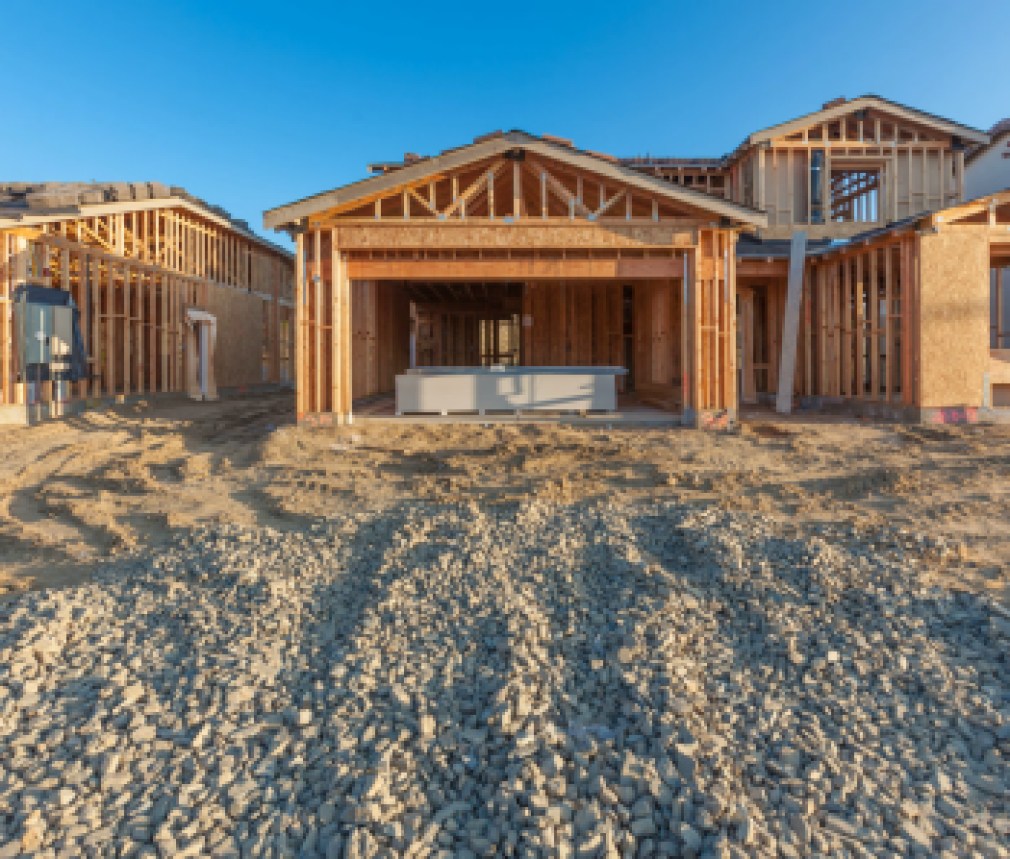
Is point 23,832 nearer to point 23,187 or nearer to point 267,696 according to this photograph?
point 267,696

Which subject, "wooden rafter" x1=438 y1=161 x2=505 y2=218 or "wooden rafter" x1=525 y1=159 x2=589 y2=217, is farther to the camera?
"wooden rafter" x1=525 y1=159 x2=589 y2=217

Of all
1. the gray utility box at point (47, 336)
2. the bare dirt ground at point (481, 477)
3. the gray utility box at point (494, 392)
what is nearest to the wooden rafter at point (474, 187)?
the gray utility box at point (494, 392)

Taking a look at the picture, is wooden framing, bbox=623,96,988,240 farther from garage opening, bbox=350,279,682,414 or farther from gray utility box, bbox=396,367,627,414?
gray utility box, bbox=396,367,627,414

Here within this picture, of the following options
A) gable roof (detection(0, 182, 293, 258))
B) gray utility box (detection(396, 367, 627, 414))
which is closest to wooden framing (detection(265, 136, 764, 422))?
gray utility box (detection(396, 367, 627, 414))

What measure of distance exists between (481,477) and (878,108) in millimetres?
16468

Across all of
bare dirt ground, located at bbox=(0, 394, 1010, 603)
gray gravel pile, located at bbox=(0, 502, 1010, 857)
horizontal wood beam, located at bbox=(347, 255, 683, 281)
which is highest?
horizontal wood beam, located at bbox=(347, 255, 683, 281)

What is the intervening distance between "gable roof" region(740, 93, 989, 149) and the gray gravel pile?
14996 millimetres

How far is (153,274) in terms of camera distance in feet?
53.2

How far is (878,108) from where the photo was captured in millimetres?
16625

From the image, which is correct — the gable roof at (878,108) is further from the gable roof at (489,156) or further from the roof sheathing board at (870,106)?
the gable roof at (489,156)

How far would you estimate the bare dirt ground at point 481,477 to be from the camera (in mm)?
6172

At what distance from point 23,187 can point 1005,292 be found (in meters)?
25.8

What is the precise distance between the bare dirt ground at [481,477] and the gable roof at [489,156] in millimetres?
3690

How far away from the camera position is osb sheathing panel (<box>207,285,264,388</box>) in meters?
19.0
